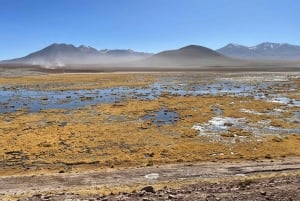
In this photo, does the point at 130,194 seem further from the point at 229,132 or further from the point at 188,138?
the point at 229,132

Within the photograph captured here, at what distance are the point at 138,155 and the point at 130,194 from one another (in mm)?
8563

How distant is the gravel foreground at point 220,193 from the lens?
37.7ft

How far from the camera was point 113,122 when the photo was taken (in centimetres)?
3136

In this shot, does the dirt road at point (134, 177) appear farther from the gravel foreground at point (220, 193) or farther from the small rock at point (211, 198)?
the small rock at point (211, 198)

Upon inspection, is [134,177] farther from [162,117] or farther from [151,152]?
[162,117]

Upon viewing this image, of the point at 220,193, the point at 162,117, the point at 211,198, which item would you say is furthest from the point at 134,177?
the point at 162,117

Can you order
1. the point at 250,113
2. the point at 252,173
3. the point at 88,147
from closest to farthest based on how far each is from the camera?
the point at 252,173 → the point at 88,147 → the point at 250,113

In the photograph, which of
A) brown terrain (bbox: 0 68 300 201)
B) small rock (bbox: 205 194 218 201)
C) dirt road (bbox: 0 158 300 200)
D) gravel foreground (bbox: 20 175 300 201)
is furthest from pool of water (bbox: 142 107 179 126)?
small rock (bbox: 205 194 218 201)

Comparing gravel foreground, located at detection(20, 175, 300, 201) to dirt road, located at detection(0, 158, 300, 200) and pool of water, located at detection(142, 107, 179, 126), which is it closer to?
dirt road, located at detection(0, 158, 300, 200)

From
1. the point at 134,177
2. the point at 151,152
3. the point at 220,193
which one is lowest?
the point at 151,152

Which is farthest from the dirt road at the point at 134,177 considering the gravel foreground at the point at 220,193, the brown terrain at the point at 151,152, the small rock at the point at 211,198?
Result: the small rock at the point at 211,198

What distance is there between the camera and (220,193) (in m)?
12.1

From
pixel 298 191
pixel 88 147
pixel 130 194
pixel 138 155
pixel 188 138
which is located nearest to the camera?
pixel 298 191

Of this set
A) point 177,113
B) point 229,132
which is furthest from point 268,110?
point 229,132
